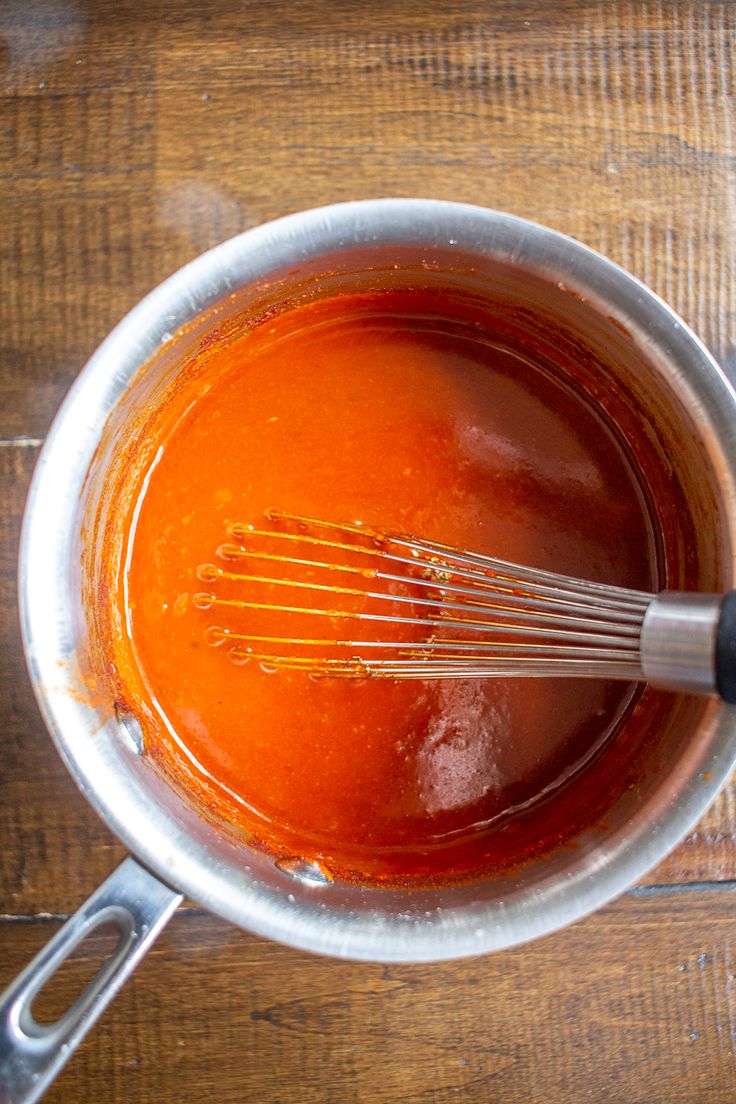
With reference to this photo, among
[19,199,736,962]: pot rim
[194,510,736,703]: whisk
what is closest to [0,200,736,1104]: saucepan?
[19,199,736,962]: pot rim

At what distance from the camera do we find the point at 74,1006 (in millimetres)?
498

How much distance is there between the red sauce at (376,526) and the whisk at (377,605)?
13mm

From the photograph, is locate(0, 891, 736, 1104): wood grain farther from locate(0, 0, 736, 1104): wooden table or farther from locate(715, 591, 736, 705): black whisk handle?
locate(715, 591, 736, 705): black whisk handle

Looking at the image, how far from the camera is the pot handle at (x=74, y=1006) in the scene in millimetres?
486

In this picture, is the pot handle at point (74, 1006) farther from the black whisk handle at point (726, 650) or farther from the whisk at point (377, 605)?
the black whisk handle at point (726, 650)

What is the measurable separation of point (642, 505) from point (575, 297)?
0.19 metres

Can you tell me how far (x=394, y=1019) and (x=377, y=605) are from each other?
1.07 ft

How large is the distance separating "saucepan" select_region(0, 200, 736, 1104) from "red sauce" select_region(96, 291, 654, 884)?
0.10m

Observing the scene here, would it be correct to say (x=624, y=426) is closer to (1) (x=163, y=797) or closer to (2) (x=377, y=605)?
(2) (x=377, y=605)

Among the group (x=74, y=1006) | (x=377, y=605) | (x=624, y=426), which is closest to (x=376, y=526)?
(x=377, y=605)

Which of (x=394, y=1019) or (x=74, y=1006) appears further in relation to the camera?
(x=394, y=1019)

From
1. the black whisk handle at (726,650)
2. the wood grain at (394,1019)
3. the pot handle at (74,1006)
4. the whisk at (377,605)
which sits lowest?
the wood grain at (394,1019)

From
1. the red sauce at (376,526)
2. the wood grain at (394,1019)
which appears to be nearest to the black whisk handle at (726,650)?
the red sauce at (376,526)

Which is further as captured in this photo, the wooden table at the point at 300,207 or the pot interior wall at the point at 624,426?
the wooden table at the point at 300,207
